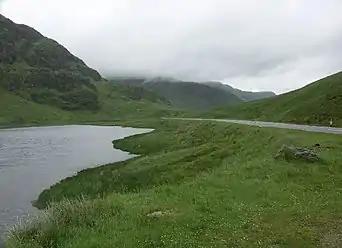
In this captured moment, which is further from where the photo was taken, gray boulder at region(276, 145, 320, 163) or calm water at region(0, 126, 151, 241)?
calm water at region(0, 126, 151, 241)

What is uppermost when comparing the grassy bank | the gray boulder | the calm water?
the gray boulder

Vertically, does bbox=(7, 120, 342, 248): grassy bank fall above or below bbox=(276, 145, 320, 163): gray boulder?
below

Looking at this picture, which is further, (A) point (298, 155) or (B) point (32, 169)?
(B) point (32, 169)

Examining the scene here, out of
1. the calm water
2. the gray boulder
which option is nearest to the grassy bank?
the gray boulder

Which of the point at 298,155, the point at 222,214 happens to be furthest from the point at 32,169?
the point at 222,214

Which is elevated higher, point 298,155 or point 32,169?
point 298,155

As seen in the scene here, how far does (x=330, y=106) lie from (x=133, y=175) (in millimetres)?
83054

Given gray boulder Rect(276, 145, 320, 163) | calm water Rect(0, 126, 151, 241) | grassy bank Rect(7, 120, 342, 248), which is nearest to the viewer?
grassy bank Rect(7, 120, 342, 248)

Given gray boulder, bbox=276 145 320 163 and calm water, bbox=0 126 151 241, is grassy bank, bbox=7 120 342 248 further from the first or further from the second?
calm water, bbox=0 126 151 241

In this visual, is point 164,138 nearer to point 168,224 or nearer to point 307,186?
point 307,186

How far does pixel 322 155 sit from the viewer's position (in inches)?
1548

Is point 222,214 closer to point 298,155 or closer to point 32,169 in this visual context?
point 298,155

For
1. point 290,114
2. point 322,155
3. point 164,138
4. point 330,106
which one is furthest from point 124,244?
point 290,114

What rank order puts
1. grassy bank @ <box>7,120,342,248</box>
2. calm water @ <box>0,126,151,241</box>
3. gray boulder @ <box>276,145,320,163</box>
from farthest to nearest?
calm water @ <box>0,126,151,241</box> < gray boulder @ <box>276,145,320,163</box> < grassy bank @ <box>7,120,342,248</box>
